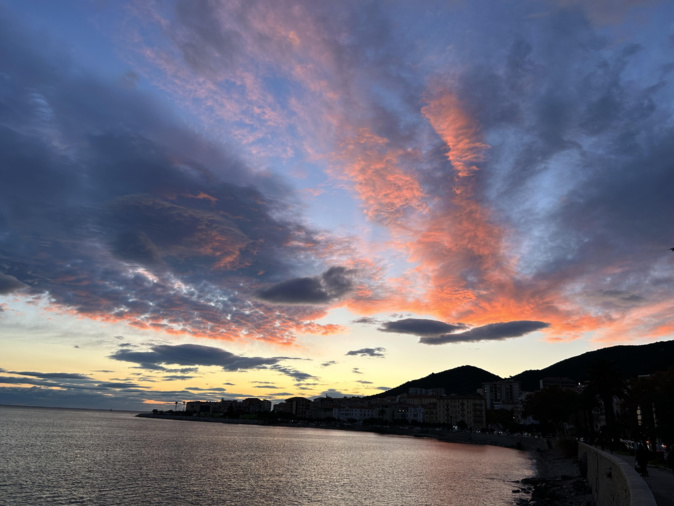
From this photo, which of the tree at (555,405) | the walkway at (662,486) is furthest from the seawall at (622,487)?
the tree at (555,405)

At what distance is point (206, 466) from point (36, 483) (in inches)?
1002

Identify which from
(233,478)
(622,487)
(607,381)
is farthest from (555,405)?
(622,487)

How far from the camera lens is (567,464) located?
73500mm

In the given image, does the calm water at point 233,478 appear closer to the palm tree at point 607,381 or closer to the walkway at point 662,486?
the palm tree at point 607,381

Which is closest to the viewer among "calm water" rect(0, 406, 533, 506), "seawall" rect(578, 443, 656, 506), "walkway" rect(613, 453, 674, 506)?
"seawall" rect(578, 443, 656, 506)

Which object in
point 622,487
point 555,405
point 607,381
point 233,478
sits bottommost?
point 233,478

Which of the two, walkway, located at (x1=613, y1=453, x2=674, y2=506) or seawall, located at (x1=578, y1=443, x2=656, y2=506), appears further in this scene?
walkway, located at (x1=613, y1=453, x2=674, y2=506)

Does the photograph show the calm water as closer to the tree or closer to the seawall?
the seawall

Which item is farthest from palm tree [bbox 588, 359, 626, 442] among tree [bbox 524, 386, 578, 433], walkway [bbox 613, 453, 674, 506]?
tree [bbox 524, 386, 578, 433]

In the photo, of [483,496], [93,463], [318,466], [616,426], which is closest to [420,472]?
[318,466]

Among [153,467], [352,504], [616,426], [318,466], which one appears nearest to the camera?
[352,504]

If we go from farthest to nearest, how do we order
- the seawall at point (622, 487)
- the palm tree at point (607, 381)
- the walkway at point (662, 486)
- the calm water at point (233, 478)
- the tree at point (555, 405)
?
the tree at point (555, 405) < the palm tree at point (607, 381) < the calm water at point (233, 478) < the walkway at point (662, 486) < the seawall at point (622, 487)

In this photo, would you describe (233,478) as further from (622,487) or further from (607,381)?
(607,381)

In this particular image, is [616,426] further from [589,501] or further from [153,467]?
[153,467]
